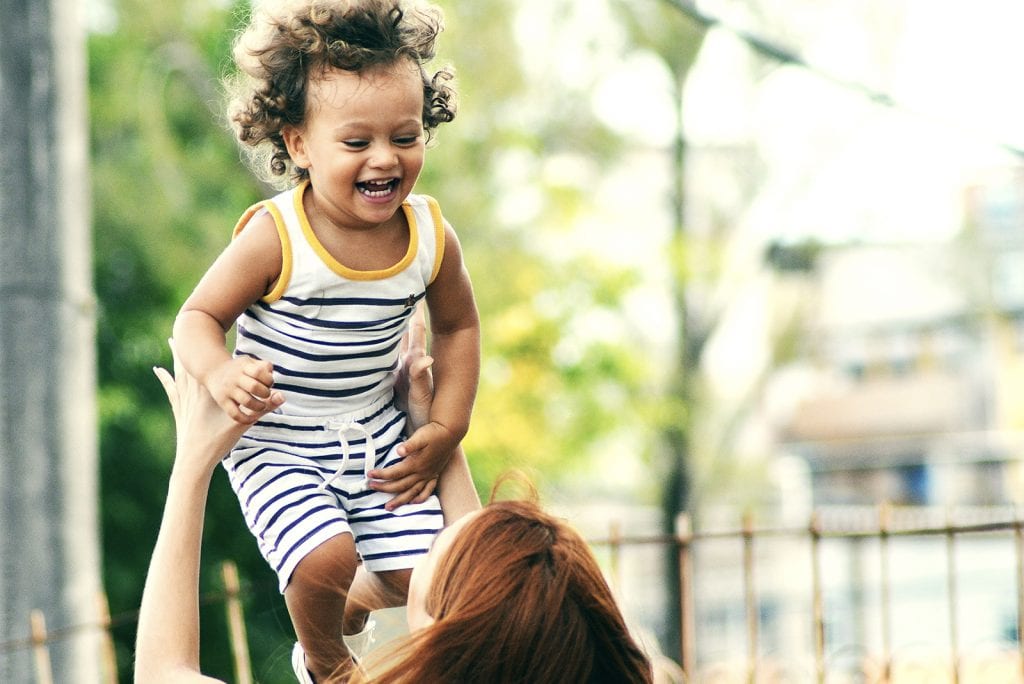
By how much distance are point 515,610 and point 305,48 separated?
2.18 feet

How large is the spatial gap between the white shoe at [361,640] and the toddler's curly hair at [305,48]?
25.3 inches

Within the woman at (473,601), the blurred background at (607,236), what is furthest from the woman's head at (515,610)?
the blurred background at (607,236)

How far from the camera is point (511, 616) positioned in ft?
4.17

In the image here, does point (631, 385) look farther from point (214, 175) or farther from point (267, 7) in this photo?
point (267, 7)

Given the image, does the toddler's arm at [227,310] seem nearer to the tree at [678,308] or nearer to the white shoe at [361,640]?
the white shoe at [361,640]

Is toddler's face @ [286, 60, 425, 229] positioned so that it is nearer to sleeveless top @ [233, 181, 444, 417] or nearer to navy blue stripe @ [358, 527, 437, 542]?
sleeveless top @ [233, 181, 444, 417]

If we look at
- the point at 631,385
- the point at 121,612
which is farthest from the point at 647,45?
the point at 121,612

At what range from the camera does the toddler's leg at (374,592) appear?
4.91 ft

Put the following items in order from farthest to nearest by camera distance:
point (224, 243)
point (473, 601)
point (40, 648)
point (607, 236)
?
point (607, 236), point (224, 243), point (40, 648), point (473, 601)

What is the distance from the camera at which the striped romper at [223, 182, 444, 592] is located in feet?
4.66

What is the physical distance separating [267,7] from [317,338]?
40 cm

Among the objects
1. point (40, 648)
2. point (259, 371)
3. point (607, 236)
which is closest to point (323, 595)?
point (259, 371)

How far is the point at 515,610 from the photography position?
50.1 inches

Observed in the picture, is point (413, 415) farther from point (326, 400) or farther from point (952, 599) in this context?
point (952, 599)
